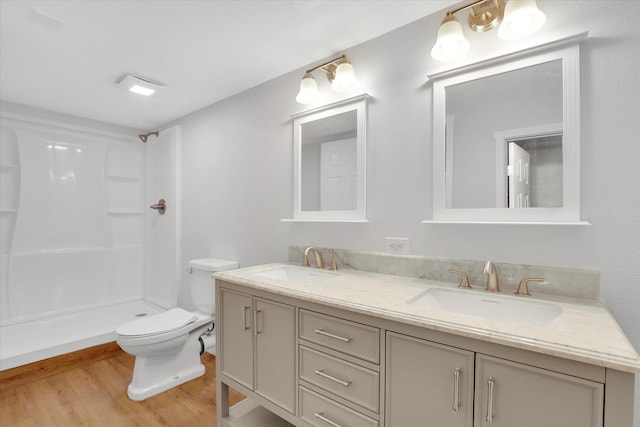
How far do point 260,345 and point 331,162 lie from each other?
1137 millimetres

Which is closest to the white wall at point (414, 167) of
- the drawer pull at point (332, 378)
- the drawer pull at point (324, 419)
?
the drawer pull at point (332, 378)

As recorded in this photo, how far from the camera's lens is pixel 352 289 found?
1362 mm

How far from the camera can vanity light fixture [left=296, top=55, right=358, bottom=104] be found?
68.1 inches

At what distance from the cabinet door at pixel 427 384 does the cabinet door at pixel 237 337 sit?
79cm

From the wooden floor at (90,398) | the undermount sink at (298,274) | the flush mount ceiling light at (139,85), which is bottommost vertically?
the wooden floor at (90,398)

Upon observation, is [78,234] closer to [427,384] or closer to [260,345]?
[260,345]

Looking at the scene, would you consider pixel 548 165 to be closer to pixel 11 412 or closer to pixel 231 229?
pixel 231 229

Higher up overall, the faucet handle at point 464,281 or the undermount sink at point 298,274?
the faucet handle at point 464,281

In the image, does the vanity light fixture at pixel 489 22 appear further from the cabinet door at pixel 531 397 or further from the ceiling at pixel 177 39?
the cabinet door at pixel 531 397

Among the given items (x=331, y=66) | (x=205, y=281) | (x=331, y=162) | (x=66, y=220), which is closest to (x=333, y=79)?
(x=331, y=66)

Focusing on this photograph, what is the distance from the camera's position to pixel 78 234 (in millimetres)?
3186

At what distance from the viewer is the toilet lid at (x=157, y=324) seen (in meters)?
2.02

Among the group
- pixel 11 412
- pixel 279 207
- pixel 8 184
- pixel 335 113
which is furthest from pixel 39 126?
pixel 335 113

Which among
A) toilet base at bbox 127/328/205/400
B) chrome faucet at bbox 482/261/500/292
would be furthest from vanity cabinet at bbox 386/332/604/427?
toilet base at bbox 127/328/205/400
